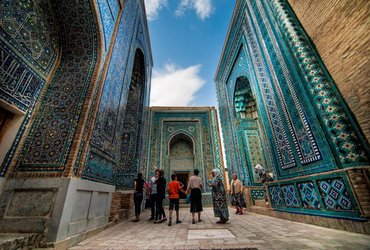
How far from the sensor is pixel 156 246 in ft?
6.96

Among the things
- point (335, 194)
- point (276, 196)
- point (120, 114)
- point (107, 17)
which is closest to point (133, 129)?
point (120, 114)

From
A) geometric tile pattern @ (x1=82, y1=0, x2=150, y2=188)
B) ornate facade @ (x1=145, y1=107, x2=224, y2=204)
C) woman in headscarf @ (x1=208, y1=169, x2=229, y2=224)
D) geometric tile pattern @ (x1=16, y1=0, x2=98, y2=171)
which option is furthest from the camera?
ornate facade @ (x1=145, y1=107, x2=224, y2=204)

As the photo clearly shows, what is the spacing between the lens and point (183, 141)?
12602 millimetres

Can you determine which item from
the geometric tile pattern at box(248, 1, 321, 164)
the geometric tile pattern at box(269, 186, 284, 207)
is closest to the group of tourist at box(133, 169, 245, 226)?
the geometric tile pattern at box(269, 186, 284, 207)

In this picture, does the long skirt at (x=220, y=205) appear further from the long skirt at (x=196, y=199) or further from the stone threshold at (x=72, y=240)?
the stone threshold at (x=72, y=240)

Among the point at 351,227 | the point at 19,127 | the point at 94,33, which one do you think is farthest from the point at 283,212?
the point at 94,33

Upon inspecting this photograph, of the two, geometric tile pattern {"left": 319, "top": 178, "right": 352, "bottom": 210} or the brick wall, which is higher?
the brick wall

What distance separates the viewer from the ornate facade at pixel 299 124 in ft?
9.05

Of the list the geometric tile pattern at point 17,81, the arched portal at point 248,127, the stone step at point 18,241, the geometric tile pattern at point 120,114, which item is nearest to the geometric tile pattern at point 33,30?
the geometric tile pattern at point 17,81

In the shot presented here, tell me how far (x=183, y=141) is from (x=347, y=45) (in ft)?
34.2

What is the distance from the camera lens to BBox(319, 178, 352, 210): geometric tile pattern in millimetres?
2695

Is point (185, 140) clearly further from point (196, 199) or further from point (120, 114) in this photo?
point (196, 199)

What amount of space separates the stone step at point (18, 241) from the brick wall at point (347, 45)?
5215 millimetres

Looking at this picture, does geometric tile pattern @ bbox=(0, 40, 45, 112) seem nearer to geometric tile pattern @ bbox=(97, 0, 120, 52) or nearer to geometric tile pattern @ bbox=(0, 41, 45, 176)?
geometric tile pattern @ bbox=(0, 41, 45, 176)
